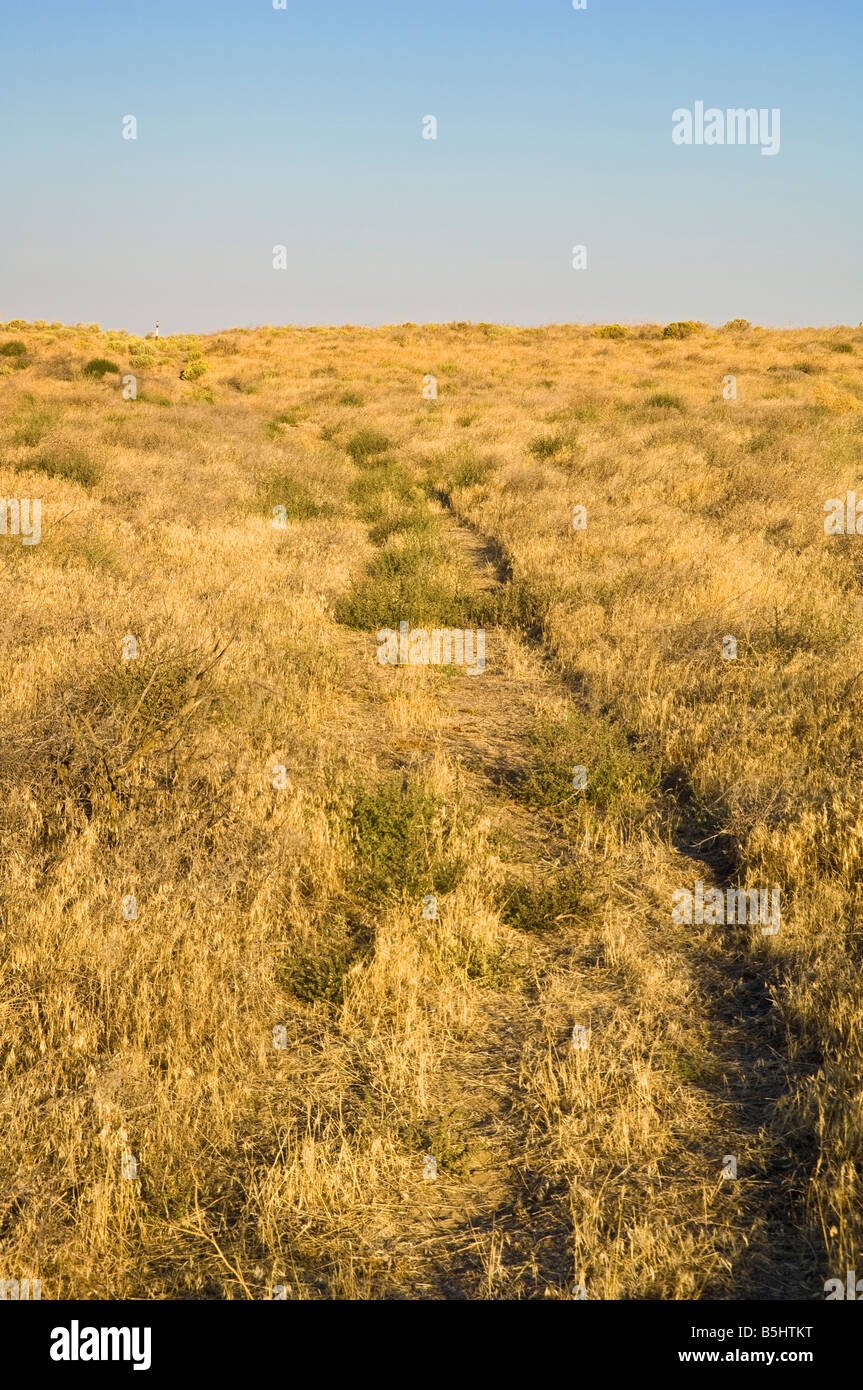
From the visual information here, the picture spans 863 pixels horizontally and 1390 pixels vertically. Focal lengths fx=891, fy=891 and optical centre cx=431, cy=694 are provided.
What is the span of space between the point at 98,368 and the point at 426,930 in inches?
1229

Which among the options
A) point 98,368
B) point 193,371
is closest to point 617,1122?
point 98,368

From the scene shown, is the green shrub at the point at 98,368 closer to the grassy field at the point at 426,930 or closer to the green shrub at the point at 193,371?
the green shrub at the point at 193,371

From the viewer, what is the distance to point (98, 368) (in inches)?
1195

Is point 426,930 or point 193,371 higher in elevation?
point 193,371

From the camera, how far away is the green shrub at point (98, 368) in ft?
98.3

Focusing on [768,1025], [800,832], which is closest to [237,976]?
[768,1025]

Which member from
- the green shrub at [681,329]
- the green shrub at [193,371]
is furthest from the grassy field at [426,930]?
the green shrub at [681,329]

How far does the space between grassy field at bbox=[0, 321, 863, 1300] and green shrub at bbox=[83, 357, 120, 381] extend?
22589mm

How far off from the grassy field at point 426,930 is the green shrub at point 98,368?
2259 centimetres

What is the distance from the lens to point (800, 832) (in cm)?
448

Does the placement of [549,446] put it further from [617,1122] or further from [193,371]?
[193,371]

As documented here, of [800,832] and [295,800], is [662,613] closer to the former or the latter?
[800,832]

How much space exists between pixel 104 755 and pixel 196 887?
1.10 meters

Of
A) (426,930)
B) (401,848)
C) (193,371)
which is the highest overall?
(193,371)
